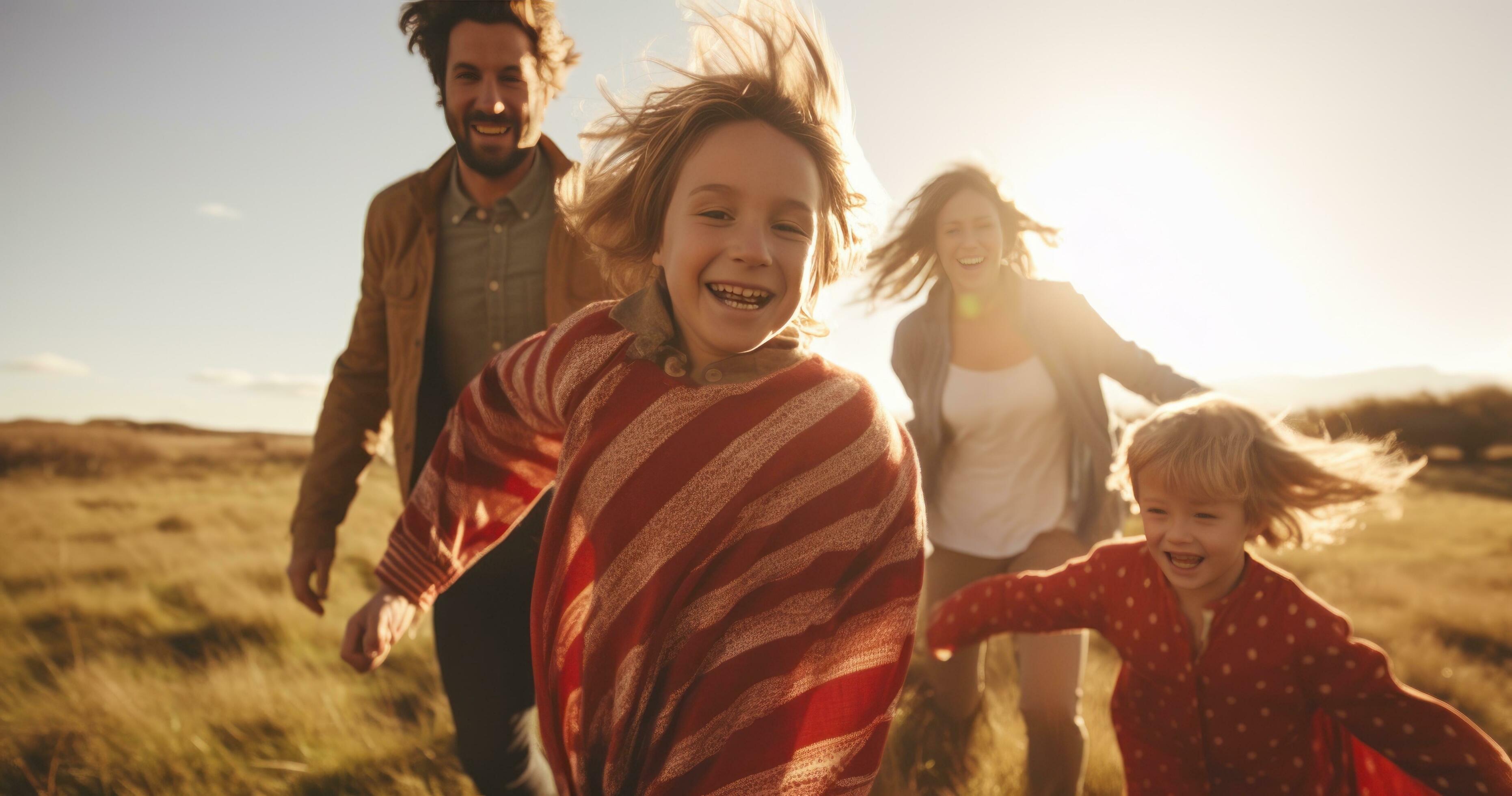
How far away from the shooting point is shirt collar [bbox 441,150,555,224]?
101 inches

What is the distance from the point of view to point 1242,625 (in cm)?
211

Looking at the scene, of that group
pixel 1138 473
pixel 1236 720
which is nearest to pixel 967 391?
pixel 1138 473

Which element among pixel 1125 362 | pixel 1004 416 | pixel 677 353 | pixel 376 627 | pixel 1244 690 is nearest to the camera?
pixel 677 353

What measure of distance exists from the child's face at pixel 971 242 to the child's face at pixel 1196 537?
145 cm

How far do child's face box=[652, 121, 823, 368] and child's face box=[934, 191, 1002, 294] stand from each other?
6.35ft

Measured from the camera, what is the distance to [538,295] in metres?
2.49

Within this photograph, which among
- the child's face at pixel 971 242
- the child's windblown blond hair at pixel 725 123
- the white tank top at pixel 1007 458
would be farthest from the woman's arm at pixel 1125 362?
the child's windblown blond hair at pixel 725 123

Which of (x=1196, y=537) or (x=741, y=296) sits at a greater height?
(x=741, y=296)

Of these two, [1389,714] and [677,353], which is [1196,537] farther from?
[677,353]

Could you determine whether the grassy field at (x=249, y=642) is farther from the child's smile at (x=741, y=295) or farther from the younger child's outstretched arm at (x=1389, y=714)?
the child's smile at (x=741, y=295)

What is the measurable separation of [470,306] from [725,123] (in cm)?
129

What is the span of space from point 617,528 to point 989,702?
319 cm

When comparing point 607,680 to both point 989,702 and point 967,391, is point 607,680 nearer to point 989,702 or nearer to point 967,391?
point 967,391

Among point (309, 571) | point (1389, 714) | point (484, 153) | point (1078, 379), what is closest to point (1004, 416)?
point (1078, 379)
